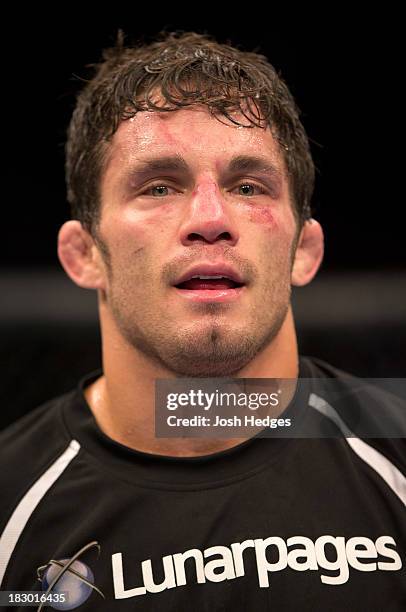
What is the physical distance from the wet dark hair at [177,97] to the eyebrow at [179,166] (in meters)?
0.05

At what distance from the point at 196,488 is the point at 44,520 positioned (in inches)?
7.8

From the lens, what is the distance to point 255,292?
2.64ft

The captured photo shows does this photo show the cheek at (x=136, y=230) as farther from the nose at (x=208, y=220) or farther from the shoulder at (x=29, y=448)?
the shoulder at (x=29, y=448)

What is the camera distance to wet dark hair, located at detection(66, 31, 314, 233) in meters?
0.85

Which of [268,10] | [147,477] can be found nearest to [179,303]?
[147,477]

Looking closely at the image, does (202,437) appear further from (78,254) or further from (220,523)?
(78,254)

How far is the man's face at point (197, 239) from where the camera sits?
78 cm

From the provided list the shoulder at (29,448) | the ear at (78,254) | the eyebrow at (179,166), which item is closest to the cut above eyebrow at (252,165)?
the eyebrow at (179,166)

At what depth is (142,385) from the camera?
0.87 m

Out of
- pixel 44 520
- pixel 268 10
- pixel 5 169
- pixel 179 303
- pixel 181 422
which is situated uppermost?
pixel 268 10

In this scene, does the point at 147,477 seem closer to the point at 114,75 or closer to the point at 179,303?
the point at 179,303

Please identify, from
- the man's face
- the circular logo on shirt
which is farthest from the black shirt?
the man's face

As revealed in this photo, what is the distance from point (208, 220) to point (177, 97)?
7.0 inches

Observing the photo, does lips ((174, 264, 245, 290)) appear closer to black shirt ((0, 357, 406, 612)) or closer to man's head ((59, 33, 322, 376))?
man's head ((59, 33, 322, 376))
